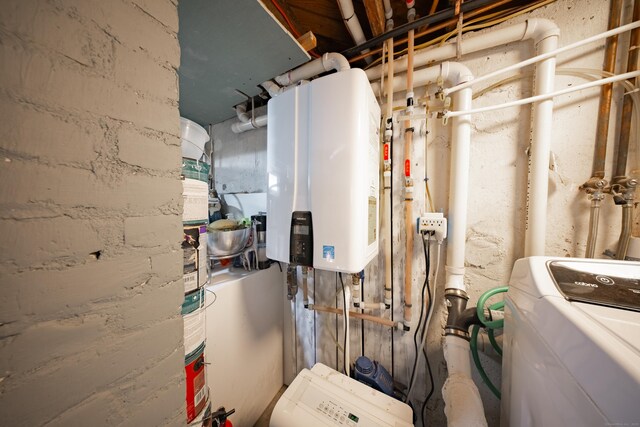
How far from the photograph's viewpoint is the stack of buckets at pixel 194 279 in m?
0.70

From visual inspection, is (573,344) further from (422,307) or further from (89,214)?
(89,214)

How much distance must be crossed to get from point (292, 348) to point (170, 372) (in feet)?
4.07

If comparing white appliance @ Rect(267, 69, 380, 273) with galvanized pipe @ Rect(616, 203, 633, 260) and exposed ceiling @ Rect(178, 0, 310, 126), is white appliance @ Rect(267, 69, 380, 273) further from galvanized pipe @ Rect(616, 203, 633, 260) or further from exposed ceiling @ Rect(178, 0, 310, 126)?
galvanized pipe @ Rect(616, 203, 633, 260)

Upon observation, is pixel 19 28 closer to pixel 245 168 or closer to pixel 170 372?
pixel 170 372

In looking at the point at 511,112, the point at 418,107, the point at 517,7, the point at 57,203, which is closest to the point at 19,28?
the point at 57,203

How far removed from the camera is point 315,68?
111 centimetres

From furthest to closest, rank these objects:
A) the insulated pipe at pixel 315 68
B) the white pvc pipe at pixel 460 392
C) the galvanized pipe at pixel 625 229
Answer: the insulated pipe at pixel 315 68 → the galvanized pipe at pixel 625 229 → the white pvc pipe at pixel 460 392

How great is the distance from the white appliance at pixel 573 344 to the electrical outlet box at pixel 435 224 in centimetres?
35

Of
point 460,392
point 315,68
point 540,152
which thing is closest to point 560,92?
point 540,152

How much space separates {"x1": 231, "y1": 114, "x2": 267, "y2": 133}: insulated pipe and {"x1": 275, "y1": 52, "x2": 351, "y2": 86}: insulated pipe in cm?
32

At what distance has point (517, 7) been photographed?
36.5 inches

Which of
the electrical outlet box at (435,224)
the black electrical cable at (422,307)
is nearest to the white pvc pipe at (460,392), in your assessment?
the black electrical cable at (422,307)

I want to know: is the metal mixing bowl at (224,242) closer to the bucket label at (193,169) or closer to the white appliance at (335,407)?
the bucket label at (193,169)

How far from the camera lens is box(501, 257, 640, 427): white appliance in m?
0.27
